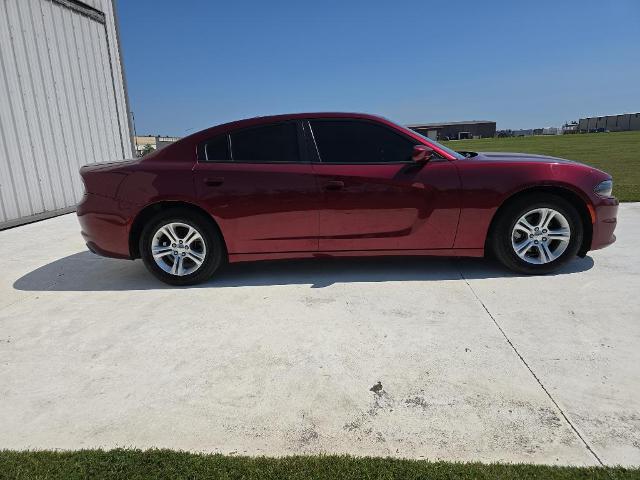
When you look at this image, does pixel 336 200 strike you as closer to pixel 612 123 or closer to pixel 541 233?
pixel 541 233

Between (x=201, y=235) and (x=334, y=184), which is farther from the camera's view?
(x=201, y=235)

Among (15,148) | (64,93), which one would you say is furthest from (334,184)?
(64,93)

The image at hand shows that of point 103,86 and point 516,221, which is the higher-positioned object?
point 103,86

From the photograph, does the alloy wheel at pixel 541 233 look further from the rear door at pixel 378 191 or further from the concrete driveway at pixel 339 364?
the rear door at pixel 378 191

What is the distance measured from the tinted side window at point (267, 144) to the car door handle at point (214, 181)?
0.77 ft

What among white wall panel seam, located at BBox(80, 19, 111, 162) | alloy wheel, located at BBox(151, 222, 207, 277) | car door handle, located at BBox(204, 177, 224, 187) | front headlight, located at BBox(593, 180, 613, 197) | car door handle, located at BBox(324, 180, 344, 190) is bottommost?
alloy wheel, located at BBox(151, 222, 207, 277)

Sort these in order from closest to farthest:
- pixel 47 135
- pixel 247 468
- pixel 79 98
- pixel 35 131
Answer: pixel 247 468, pixel 35 131, pixel 47 135, pixel 79 98

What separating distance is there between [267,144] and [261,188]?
1.38ft

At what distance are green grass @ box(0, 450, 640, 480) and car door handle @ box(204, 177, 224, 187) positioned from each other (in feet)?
7.59

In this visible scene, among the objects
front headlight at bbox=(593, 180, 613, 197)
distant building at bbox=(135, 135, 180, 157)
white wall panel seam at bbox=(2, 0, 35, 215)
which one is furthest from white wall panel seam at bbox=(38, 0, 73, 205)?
front headlight at bbox=(593, 180, 613, 197)

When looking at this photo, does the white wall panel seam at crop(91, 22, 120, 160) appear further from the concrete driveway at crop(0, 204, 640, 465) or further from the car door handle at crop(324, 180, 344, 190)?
the car door handle at crop(324, 180, 344, 190)

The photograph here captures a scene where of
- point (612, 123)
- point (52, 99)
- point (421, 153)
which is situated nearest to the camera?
point (421, 153)

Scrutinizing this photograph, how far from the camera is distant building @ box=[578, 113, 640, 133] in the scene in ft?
244

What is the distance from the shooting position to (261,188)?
3.62 metres
